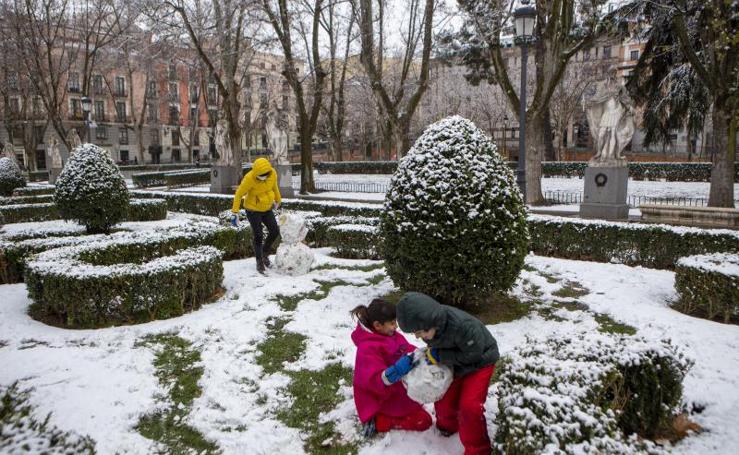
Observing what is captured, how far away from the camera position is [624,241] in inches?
334

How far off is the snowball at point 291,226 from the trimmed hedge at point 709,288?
5385 mm

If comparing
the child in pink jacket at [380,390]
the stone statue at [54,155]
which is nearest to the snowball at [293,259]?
the child in pink jacket at [380,390]

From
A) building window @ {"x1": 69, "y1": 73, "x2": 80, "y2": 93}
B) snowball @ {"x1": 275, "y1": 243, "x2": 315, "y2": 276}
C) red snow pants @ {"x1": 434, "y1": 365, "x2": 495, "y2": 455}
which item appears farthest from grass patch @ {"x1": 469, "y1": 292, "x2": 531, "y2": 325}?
building window @ {"x1": 69, "y1": 73, "x2": 80, "y2": 93}

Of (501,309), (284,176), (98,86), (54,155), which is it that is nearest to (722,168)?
(501,309)

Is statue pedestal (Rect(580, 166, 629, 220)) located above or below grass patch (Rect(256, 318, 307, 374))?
above

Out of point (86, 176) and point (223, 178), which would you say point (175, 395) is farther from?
point (223, 178)

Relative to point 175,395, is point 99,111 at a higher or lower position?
higher

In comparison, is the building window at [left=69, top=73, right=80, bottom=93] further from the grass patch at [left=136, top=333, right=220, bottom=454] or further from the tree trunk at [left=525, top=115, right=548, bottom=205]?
the grass patch at [left=136, top=333, right=220, bottom=454]

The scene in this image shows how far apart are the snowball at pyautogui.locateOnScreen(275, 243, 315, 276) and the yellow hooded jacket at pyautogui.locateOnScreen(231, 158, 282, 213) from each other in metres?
0.77

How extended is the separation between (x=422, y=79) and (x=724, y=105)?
9.03m

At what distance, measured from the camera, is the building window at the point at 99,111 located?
49.9m

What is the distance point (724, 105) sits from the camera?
12.6m

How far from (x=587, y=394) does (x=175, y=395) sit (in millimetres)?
3252

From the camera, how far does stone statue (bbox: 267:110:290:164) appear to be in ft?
62.1
